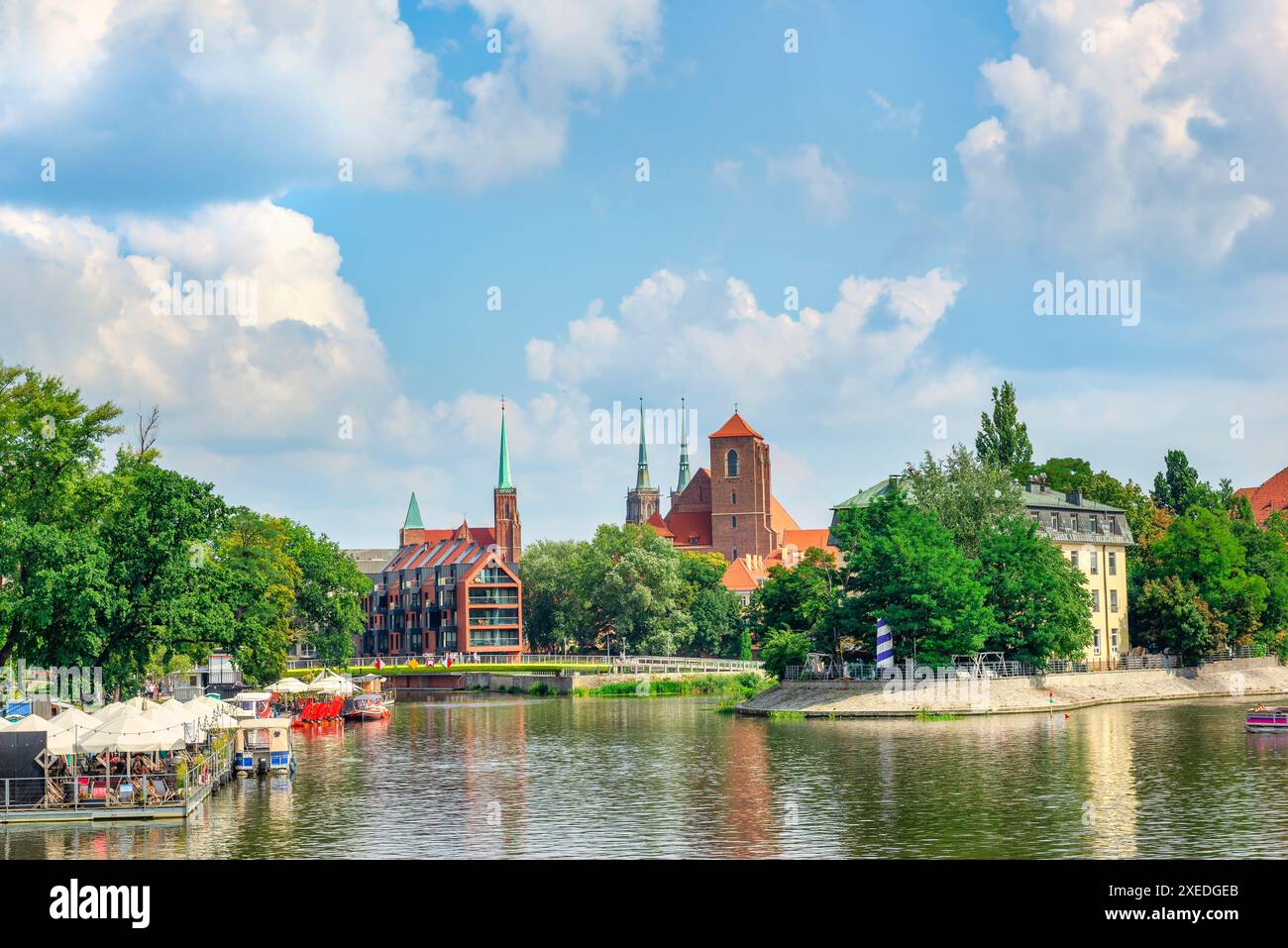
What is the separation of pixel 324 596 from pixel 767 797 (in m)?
82.6

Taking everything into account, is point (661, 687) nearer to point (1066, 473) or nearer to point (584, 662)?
point (584, 662)

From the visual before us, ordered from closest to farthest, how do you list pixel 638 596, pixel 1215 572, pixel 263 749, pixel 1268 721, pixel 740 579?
1. pixel 263 749
2. pixel 1268 721
3. pixel 1215 572
4. pixel 638 596
5. pixel 740 579

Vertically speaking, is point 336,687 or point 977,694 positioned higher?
point 977,694

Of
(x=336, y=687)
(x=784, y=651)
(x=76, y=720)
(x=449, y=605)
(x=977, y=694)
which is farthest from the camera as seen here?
(x=449, y=605)

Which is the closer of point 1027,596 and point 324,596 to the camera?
point 1027,596

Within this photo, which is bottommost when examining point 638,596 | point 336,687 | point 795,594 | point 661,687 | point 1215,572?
point 661,687

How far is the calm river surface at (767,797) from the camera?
35250 millimetres

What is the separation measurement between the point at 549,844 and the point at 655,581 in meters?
109

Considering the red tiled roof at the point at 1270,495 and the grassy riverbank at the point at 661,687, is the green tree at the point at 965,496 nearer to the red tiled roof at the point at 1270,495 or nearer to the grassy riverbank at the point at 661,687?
the grassy riverbank at the point at 661,687

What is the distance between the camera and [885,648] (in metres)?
76.8

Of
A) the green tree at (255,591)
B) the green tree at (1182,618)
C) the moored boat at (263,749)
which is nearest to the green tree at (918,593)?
the green tree at (1182,618)

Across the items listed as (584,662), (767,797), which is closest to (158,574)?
(767,797)

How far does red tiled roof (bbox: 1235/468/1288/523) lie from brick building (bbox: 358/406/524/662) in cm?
8655
